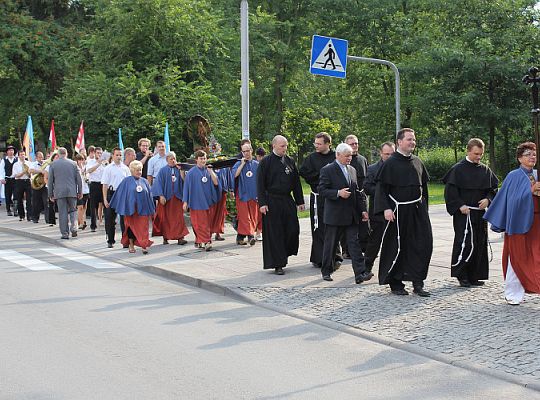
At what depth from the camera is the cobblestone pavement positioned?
7.06 m

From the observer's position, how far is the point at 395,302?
9422 mm

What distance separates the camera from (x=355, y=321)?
846cm

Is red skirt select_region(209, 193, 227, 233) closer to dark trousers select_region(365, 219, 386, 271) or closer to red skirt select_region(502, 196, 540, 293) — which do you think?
dark trousers select_region(365, 219, 386, 271)

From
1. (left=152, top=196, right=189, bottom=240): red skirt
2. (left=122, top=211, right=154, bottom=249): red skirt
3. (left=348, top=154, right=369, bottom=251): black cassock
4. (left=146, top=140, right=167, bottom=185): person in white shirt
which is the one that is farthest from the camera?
(left=146, top=140, right=167, bottom=185): person in white shirt

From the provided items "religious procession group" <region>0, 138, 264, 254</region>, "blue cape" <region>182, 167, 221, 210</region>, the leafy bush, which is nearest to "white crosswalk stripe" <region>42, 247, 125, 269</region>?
"religious procession group" <region>0, 138, 264, 254</region>

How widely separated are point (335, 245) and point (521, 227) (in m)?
A: 2.73

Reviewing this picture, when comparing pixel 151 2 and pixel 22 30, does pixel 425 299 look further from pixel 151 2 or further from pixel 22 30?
pixel 22 30

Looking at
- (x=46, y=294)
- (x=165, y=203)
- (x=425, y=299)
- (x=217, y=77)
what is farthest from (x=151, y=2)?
(x=425, y=299)

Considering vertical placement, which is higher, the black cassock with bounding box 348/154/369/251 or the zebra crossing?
the black cassock with bounding box 348/154/369/251

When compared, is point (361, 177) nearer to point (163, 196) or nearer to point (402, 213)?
point (402, 213)

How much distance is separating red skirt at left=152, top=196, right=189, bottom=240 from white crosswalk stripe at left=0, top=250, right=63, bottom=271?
2.42m

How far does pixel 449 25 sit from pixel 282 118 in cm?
1049

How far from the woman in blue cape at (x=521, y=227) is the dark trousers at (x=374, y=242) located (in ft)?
7.74

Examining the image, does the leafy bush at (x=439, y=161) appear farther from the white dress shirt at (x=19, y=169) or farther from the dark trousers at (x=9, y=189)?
the white dress shirt at (x=19, y=169)
